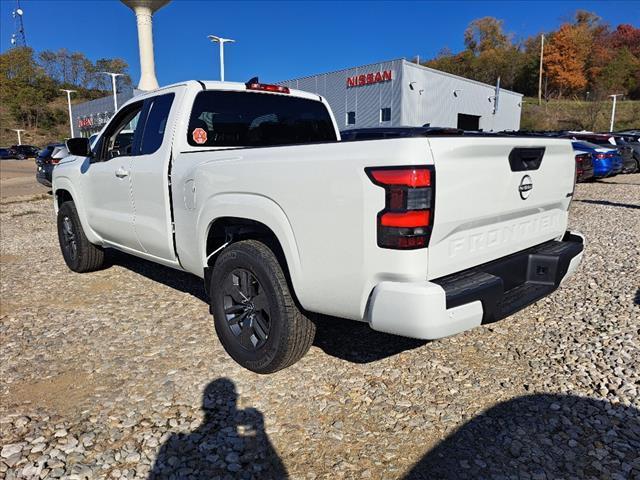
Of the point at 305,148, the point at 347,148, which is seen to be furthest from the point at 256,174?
the point at 347,148

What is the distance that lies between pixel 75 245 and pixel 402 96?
27816mm

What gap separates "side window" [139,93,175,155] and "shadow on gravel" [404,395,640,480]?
3.00 m

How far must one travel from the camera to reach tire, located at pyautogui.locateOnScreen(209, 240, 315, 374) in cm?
290

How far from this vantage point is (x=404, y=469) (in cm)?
231

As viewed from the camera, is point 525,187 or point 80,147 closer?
point 525,187

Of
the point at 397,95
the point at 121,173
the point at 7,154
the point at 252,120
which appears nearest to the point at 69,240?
the point at 121,173

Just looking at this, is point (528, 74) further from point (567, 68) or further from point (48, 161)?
point (48, 161)

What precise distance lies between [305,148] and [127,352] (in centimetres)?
216

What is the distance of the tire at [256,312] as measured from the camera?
2.90 meters

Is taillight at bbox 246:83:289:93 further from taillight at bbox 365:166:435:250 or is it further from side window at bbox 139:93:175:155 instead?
taillight at bbox 365:166:435:250

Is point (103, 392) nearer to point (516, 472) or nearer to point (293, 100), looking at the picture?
point (516, 472)

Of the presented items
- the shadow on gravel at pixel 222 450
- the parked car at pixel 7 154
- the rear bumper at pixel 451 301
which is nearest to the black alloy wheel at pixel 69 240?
the shadow on gravel at pixel 222 450

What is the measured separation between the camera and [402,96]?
30594mm

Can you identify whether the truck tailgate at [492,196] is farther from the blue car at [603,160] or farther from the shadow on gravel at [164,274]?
the blue car at [603,160]
